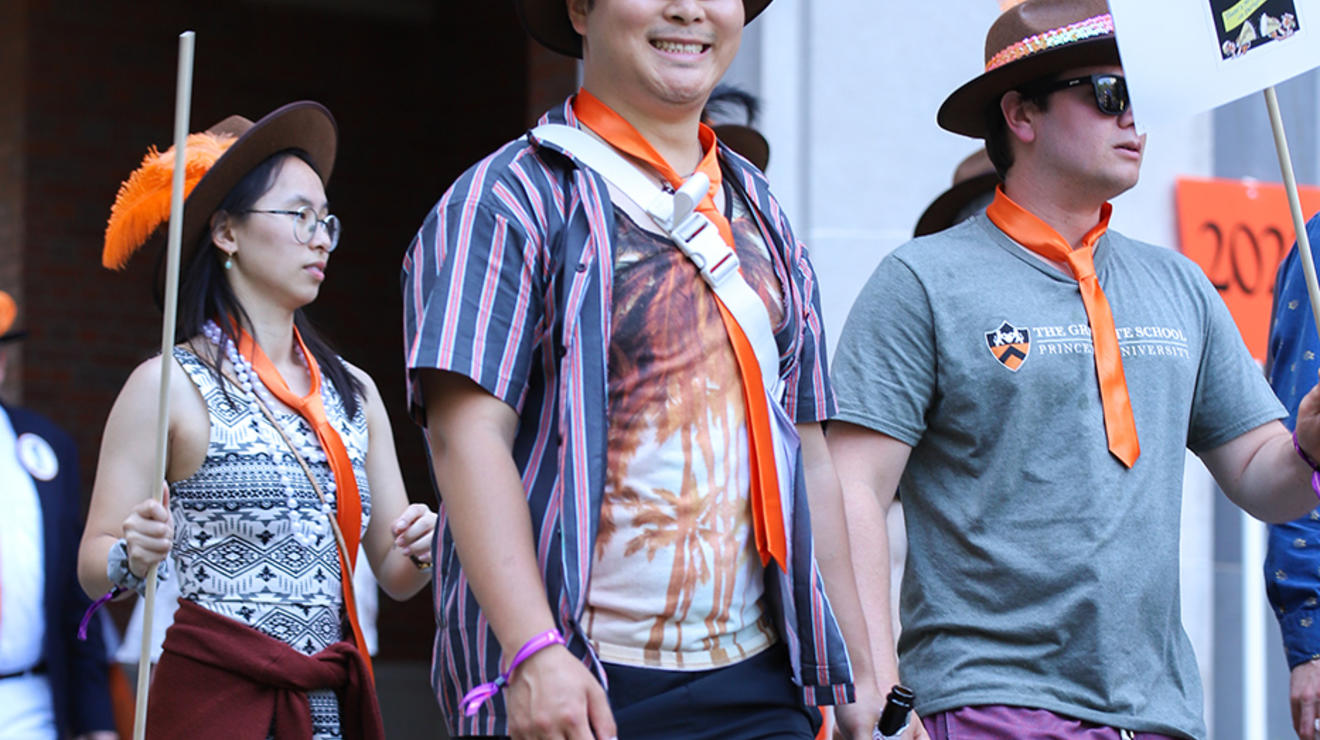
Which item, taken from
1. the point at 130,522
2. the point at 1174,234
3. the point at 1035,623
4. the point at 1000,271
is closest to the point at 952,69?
the point at 1174,234

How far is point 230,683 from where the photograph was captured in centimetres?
346

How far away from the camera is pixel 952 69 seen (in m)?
6.36

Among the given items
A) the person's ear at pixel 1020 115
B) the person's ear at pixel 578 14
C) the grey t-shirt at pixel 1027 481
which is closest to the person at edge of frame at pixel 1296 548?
the grey t-shirt at pixel 1027 481

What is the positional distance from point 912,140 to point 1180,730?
338cm

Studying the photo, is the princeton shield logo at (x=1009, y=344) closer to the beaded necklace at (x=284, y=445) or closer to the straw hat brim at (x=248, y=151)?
the beaded necklace at (x=284, y=445)

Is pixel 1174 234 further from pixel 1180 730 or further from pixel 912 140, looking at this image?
pixel 1180 730

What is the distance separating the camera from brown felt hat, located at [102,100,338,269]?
3.87 metres

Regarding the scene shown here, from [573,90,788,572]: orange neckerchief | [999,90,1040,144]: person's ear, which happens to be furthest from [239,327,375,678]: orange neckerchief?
[999,90,1040,144]: person's ear

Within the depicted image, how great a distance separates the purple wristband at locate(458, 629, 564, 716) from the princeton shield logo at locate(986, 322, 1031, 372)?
4.12ft

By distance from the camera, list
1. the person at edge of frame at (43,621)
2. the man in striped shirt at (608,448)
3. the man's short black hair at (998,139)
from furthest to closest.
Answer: the person at edge of frame at (43,621), the man's short black hair at (998,139), the man in striped shirt at (608,448)

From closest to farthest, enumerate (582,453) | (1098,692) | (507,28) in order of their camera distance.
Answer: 1. (582,453)
2. (1098,692)
3. (507,28)

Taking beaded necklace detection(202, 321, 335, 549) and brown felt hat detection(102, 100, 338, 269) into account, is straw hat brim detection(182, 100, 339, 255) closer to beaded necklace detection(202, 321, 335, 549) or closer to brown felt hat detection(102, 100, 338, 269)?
brown felt hat detection(102, 100, 338, 269)

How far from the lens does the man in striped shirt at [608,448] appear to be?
7.86 ft

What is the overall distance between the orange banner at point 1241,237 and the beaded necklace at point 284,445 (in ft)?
12.9
